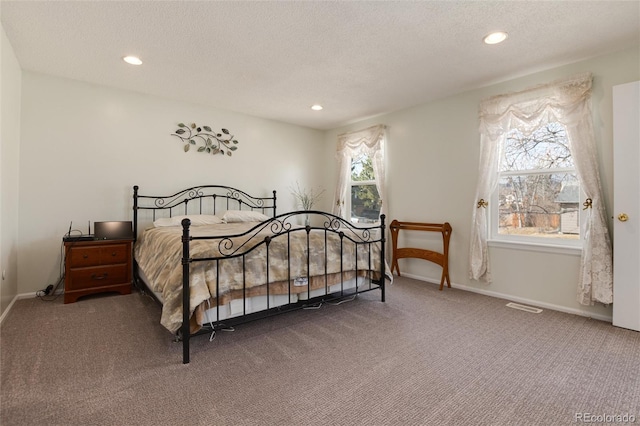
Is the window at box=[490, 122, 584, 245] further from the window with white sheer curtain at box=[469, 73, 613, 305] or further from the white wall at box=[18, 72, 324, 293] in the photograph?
the white wall at box=[18, 72, 324, 293]

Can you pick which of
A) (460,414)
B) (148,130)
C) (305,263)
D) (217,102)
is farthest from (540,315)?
(148,130)

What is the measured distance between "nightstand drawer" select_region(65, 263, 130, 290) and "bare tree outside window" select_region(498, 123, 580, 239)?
14.1 feet

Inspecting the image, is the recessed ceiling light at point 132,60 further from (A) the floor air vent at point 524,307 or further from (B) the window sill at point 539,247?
(A) the floor air vent at point 524,307

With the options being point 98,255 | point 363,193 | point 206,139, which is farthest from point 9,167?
point 363,193

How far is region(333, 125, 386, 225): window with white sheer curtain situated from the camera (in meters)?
4.82

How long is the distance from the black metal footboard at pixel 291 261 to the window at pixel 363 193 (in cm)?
171

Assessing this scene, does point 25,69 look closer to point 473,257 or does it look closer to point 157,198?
point 157,198

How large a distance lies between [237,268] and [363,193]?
3298 mm

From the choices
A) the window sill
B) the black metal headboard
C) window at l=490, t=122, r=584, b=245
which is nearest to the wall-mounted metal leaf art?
the black metal headboard

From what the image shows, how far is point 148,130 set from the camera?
13.4 ft

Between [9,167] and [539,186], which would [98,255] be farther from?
[539,186]

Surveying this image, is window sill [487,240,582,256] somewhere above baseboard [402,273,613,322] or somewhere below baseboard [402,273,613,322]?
above

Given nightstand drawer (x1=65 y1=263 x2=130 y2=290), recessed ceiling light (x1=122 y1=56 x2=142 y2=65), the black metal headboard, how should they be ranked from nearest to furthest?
recessed ceiling light (x1=122 y1=56 x2=142 y2=65)
nightstand drawer (x1=65 y1=263 x2=130 y2=290)
the black metal headboard

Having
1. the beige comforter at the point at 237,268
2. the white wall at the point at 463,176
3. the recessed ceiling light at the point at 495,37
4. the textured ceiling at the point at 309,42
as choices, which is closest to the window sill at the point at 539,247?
the white wall at the point at 463,176
